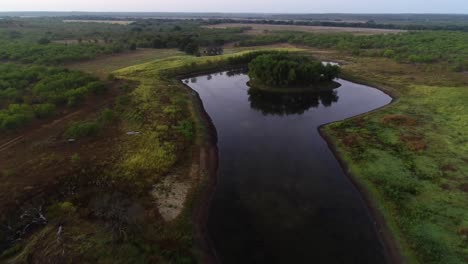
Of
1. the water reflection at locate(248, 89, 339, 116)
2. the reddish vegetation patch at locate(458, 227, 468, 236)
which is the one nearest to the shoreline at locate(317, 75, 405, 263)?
the reddish vegetation patch at locate(458, 227, 468, 236)

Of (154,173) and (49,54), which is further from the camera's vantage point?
(49,54)

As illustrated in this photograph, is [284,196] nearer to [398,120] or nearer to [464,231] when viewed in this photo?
[464,231]

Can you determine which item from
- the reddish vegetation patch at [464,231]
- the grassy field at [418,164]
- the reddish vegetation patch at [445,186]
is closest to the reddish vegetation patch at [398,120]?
the grassy field at [418,164]

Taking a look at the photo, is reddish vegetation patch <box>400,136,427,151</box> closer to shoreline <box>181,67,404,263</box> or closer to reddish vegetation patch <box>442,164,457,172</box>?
reddish vegetation patch <box>442,164,457,172</box>

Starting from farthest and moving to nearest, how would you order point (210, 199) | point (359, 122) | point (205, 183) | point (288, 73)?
point (288, 73), point (359, 122), point (205, 183), point (210, 199)

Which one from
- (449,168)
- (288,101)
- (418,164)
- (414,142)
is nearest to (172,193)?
(418,164)

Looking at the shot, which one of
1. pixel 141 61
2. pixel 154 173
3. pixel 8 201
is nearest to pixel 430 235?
pixel 154 173

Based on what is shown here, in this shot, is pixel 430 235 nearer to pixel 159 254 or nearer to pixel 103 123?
pixel 159 254
